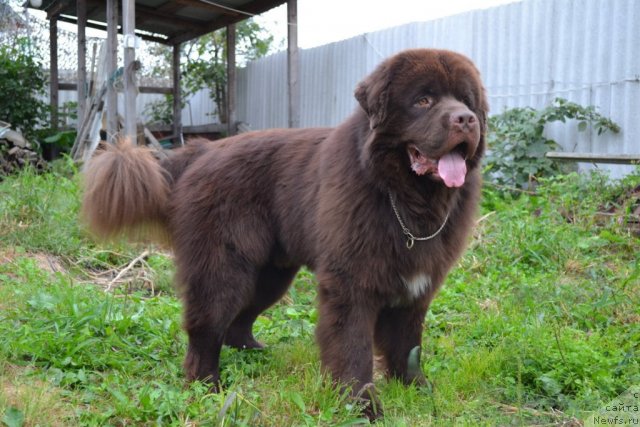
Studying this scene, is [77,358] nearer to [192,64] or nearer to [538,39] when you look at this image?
[538,39]

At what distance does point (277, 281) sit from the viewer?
4113mm

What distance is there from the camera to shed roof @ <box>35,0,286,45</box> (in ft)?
35.3

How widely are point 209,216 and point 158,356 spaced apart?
879 mm

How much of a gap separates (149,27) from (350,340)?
36.3 ft

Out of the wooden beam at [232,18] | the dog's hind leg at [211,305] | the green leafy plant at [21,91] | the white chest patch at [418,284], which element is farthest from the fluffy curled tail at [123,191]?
the green leafy plant at [21,91]

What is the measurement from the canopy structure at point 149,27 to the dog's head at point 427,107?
5.72 metres

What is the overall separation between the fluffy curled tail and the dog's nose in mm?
1800

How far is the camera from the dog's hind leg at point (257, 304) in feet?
13.4

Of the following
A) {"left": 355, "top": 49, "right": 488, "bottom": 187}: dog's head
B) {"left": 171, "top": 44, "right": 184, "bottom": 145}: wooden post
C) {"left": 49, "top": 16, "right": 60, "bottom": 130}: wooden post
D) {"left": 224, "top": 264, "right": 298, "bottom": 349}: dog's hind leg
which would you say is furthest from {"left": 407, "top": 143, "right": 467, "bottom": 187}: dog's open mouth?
{"left": 49, "top": 16, "right": 60, "bottom": 130}: wooden post

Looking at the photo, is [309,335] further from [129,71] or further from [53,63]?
[53,63]

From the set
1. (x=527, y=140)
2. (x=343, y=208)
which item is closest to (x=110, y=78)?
(x=527, y=140)

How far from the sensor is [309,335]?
424 cm

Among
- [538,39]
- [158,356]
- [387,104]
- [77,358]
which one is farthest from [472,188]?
[538,39]

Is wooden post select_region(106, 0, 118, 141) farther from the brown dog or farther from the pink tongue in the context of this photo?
the pink tongue
